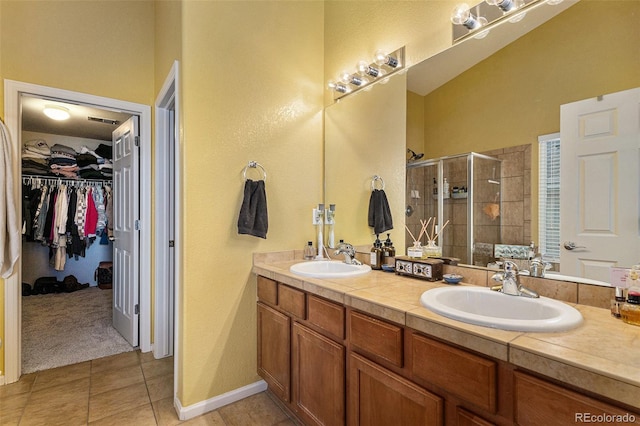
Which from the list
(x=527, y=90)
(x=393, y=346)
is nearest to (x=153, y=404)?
(x=393, y=346)

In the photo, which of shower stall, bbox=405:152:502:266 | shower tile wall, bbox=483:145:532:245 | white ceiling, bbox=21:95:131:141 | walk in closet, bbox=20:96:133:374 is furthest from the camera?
walk in closet, bbox=20:96:133:374

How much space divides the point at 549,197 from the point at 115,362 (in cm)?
318

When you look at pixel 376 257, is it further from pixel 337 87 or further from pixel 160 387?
pixel 160 387

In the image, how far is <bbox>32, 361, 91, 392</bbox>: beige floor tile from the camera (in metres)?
2.17

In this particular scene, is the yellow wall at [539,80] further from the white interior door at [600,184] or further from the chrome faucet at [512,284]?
the chrome faucet at [512,284]

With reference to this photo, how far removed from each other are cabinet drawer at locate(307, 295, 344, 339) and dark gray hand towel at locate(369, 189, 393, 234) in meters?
0.72

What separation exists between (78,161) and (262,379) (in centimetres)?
432

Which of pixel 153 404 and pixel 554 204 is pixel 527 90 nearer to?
pixel 554 204

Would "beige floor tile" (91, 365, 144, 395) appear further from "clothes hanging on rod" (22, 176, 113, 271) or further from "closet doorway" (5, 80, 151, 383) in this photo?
"clothes hanging on rod" (22, 176, 113, 271)

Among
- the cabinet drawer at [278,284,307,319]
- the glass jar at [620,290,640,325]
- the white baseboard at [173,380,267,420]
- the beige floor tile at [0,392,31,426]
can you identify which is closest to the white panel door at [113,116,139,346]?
the beige floor tile at [0,392,31,426]

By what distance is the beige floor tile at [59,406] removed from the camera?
Result: 70.7 inches

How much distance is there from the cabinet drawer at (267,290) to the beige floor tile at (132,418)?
0.94 metres

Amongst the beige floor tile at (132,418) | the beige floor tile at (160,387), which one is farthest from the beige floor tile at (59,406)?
the beige floor tile at (160,387)

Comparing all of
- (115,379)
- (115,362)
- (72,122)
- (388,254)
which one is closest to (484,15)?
(388,254)
